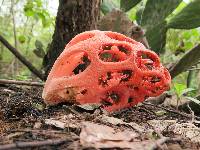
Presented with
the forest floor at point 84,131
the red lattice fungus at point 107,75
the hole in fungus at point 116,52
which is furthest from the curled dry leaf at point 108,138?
the hole in fungus at point 116,52

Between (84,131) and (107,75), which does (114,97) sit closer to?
(107,75)

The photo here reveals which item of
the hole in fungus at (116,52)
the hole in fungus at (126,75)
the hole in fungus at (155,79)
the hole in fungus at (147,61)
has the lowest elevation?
the hole in fungus at (155,79)

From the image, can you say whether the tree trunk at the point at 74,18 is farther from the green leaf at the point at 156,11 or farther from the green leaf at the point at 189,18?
the green leaf at the point at 189,18

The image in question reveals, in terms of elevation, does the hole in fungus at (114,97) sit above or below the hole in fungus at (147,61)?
below

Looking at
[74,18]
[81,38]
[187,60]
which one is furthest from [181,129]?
[74,18]

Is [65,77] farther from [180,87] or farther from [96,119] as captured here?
[180,87]

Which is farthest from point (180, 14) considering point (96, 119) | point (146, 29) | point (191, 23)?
point (96, 119)
